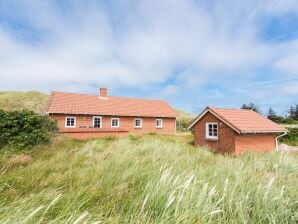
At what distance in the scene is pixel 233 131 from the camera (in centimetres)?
1916

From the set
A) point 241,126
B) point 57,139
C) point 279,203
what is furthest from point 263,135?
point 279,203

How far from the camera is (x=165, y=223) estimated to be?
3033 millimetres

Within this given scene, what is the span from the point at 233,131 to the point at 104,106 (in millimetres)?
18638

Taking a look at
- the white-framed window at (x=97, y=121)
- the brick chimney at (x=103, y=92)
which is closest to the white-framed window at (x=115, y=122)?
the white-framed window at (x=97, y=121)

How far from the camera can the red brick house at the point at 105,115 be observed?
29.0 meters

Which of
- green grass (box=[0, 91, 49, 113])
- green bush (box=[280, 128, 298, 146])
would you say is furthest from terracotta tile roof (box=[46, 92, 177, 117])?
green grass (box=[0, 91, 49, 113])

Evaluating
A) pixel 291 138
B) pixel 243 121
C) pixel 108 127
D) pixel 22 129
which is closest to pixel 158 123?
pixel 108 127

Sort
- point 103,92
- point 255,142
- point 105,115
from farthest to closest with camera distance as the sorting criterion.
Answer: point 103,92
point 105,115
point 255,142

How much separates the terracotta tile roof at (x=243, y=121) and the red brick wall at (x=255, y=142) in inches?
25.1

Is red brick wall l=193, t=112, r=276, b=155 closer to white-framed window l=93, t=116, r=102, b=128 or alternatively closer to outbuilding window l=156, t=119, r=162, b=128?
white-framed window l=93, t=116, r=102, b=128

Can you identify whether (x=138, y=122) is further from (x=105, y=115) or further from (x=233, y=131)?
(x=233, y=131)

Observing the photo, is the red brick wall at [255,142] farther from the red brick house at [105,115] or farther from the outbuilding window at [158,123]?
the outbuilding window at [158,123]

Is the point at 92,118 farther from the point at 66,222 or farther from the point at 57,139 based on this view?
the point at 66,222

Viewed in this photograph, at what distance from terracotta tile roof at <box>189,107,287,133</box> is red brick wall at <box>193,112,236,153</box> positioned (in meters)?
0.45
